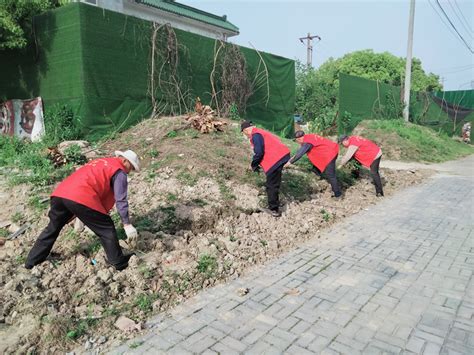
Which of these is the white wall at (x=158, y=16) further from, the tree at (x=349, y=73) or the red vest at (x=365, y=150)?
the red vest at (x=365, y=150)

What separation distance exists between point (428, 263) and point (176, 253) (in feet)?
9.26

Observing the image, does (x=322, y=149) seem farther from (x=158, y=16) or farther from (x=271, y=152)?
(x=158, y=16)

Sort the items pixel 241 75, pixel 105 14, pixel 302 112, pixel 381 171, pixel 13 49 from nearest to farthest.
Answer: pixel 105 14, pixel 13 49, pixel 381 171, pixel 241 75, pixel 302 112

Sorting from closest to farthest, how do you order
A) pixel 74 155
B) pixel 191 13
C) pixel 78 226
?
1. pixel 78 226
2. pixel 74 155
3. pixel 191 13

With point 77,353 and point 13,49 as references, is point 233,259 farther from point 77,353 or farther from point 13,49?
point 13,49

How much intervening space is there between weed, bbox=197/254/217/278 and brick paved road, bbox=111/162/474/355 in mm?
222

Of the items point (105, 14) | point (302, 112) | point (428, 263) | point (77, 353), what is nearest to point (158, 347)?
point (77, 353)

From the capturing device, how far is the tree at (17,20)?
7.29 metres

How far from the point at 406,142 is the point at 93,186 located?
43.9 ft

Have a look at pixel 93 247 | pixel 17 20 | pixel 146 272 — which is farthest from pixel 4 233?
pixel 17 20

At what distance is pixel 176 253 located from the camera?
3.96 meters

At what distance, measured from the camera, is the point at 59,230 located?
350cm

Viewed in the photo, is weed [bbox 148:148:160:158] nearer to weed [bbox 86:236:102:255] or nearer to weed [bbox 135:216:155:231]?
weed [bbox 135:216:155:231]

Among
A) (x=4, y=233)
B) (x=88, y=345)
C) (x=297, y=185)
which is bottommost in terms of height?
(x=88, y=345)
